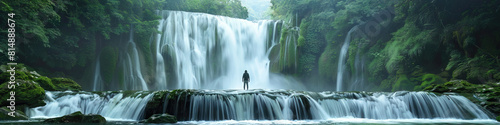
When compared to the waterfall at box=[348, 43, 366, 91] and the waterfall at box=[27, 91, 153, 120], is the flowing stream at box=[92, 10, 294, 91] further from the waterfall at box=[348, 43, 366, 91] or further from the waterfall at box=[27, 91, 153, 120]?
the waterfall at box=[27, 91, 153, 120]

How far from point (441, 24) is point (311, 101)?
11547 mm

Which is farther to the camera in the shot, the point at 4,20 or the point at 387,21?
the point at 387,21

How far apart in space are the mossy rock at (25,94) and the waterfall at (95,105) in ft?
0.93

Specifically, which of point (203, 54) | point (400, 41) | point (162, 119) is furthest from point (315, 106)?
point (203, 54)

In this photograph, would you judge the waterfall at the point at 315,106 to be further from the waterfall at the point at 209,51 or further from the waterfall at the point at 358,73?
the waterfall at the point at 209,51

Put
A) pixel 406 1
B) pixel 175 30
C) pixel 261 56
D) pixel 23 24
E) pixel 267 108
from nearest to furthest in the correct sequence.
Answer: pixel 267 108 → pixel 23 24 → pixel 406 1 → pixel 175 30 → pixel 261 56

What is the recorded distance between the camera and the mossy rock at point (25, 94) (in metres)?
10.6

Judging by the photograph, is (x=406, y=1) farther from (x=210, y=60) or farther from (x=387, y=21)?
(x=210, y=60)

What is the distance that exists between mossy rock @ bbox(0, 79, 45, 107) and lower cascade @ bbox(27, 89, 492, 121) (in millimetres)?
289

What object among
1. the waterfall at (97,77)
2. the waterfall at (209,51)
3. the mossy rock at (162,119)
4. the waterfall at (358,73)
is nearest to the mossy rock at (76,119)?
the mossy rock at (162,119)

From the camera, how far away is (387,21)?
2284cm

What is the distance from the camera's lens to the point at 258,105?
10914mm

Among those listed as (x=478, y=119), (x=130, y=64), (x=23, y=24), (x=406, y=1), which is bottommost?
(x=478, y=119)

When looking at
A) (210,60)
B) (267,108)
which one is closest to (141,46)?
(210,60)
